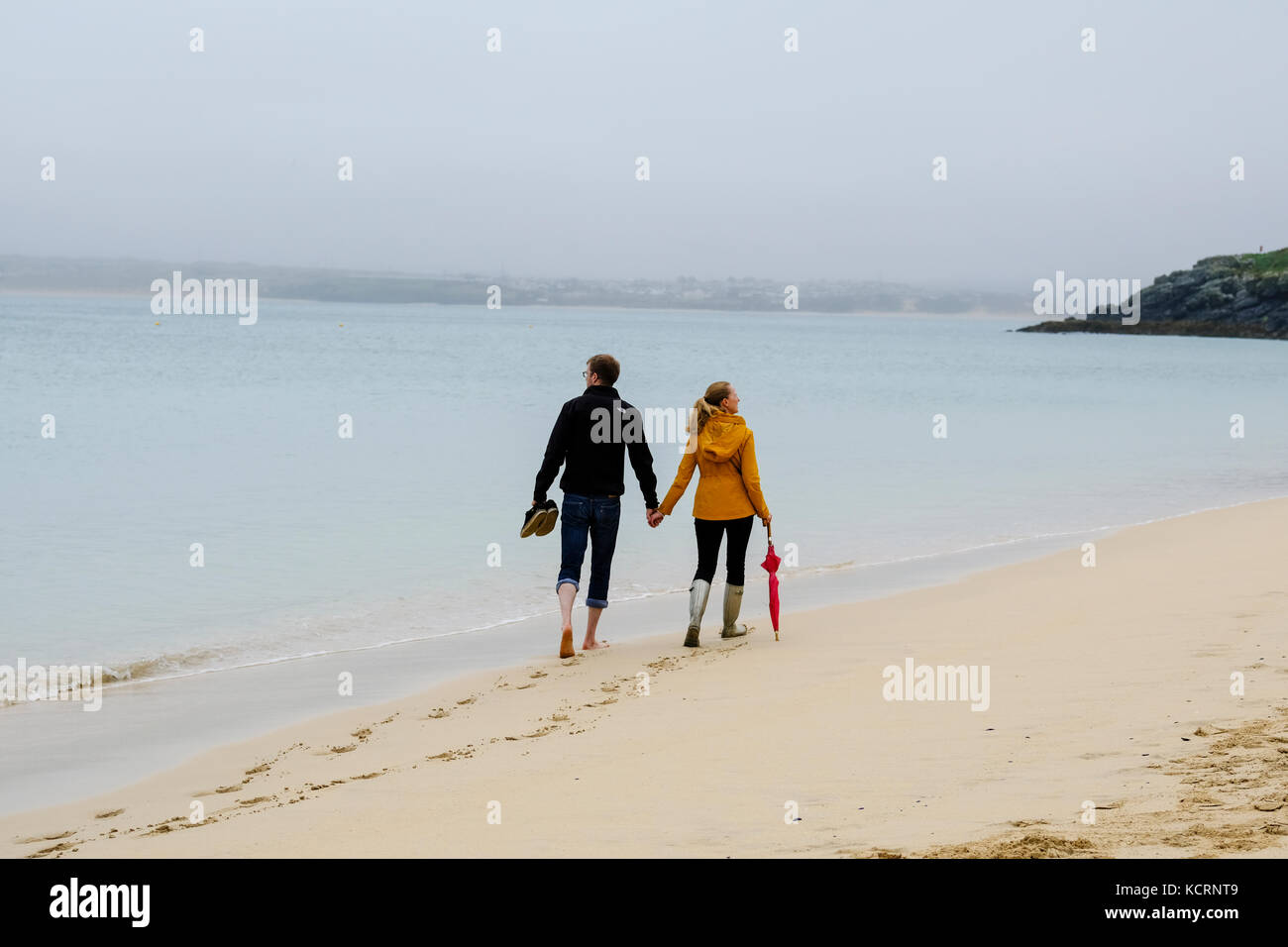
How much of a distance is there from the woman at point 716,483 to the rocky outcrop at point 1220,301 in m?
136

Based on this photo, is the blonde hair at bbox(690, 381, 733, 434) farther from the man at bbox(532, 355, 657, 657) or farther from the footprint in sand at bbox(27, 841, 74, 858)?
the footprint in sand at bbox(27, 841, 74, 858)

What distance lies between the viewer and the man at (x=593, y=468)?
8.39 metres

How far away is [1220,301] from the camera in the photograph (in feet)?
450

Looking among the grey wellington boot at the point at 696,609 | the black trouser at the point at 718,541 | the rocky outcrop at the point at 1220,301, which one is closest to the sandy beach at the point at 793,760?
the grey wellington boot at the point at 696,609

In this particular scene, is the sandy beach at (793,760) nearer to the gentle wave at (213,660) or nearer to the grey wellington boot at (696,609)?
the grey wellington boot at (696,609)

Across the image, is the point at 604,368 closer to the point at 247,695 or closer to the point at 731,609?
the point at 731,609

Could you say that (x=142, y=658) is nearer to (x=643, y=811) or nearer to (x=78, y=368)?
(x=643, y=811)

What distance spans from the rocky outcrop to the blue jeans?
13682cm

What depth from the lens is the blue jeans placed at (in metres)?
8.54

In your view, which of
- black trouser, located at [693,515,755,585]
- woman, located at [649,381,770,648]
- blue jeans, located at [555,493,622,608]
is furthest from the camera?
black trouser, located at [693,515,755,585]

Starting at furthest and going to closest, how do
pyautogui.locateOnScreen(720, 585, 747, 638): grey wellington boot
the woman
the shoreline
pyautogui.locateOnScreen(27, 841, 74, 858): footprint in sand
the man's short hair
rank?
pyautogui.locateOnScreen(720, 585, 747, 638): grey wellington boot → the woman → the man's short hair → the shoreline → pyautogui.locateOnScreen(27, 841, 74, 858): footprint in sand

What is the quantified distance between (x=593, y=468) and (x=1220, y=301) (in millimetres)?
146825

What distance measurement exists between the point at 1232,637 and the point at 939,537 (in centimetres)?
821

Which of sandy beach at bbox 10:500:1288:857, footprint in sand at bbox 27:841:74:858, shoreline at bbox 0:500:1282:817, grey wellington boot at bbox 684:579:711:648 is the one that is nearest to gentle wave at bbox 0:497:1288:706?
shoreline at bbox 0:500:1282:817
